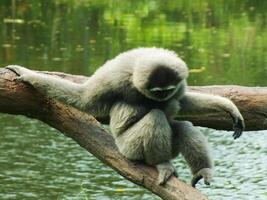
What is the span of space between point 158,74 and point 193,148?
0.83m

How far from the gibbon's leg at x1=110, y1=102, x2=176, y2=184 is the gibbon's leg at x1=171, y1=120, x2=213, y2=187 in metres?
0.15

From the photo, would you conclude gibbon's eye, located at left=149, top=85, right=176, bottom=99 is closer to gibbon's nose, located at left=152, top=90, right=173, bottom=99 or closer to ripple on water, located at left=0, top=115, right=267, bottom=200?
gibbon's nose, located at left=152, top=90, right=173, bottom=99

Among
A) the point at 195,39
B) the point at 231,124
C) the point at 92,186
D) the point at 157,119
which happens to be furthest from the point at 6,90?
the point at 195,39

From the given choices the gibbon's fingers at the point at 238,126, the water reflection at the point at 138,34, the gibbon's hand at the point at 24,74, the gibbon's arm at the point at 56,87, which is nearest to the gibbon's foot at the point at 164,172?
the gibbon's fingers at the point at 238,126

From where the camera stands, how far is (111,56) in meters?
19.8

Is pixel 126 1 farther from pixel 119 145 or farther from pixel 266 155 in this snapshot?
pixel 119 145

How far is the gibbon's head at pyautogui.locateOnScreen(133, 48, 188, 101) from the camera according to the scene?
6.35 metres

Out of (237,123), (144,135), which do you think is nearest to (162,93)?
(144,135)

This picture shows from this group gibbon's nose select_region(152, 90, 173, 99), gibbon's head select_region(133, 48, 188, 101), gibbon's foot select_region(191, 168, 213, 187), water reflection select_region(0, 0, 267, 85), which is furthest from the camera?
water reflection select_region(0, 0, 267, 85)

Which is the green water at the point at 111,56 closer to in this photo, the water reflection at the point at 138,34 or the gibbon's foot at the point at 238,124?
the water reflection at the point at 138,34

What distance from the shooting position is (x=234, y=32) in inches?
963

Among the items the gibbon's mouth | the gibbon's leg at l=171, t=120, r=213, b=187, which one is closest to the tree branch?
the gibbon's leg at l=171, t=120, r=213, b=187

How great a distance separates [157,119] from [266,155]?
6.40m

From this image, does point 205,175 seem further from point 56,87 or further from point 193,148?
point 56,87
